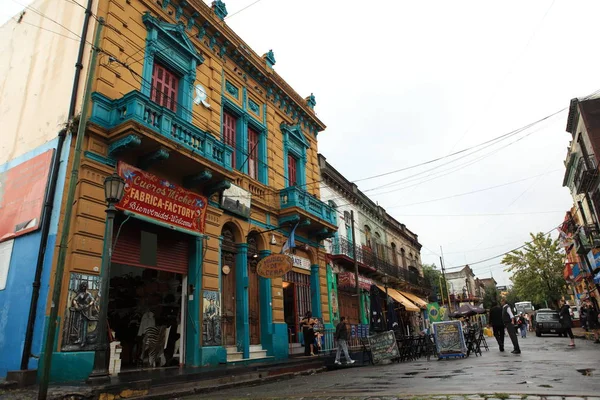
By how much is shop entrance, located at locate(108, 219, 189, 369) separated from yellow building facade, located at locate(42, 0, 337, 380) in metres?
0.04

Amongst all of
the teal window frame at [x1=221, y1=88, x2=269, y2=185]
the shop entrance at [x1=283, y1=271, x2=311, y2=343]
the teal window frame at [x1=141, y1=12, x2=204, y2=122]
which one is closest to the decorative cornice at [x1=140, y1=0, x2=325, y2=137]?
the teal window frame at [x1=141, y1=12, x2=204, y2=122]

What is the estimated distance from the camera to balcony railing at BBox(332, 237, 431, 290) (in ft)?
71.8

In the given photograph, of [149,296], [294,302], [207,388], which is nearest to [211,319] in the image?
[149,296]

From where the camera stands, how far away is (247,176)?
1471 centimetres

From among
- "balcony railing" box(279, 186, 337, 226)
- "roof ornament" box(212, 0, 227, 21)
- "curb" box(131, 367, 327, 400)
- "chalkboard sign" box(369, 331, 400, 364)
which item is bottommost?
"curb" box(131, 367, 327, 400)

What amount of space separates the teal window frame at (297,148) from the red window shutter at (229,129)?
3256 millimetres

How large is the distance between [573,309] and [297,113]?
46.7 m

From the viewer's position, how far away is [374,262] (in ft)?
84.8

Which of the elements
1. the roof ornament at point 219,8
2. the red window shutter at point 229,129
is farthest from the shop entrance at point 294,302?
the roof ornament at point 219,8

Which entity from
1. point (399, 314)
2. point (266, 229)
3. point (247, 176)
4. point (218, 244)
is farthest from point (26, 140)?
point (399, 314)

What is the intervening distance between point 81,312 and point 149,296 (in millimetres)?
4260

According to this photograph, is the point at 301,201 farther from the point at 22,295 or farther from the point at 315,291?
the point at 22,295

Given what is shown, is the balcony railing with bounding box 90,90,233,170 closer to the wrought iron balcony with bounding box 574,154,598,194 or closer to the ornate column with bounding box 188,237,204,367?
the ornate column with bounding box 188,237,204,367

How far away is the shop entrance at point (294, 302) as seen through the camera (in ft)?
52.6
